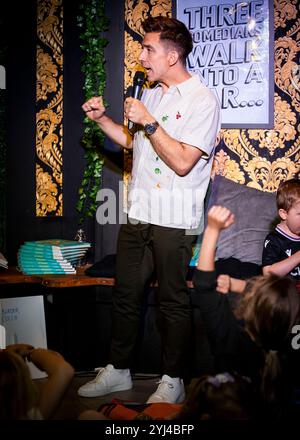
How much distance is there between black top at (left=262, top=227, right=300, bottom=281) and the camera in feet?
10.4

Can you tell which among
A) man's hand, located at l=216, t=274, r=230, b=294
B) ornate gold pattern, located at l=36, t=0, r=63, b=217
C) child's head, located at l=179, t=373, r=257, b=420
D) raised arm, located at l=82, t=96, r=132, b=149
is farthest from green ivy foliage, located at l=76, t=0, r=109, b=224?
child's head, located at l=179, t=373, r=257, b=420

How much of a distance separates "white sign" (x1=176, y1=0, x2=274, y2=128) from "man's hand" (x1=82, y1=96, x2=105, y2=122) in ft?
3.39

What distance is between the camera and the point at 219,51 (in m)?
3.91

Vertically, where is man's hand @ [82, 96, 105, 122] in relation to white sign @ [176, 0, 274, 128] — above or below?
below

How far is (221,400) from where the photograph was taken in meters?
Answer: 1.71

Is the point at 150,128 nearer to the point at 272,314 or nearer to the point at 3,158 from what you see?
the point at 272,314

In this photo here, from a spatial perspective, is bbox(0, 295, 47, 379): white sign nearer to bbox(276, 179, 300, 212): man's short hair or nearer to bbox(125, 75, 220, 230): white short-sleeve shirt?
bbox(125, 75, 220, 230): white short-sleeve shirt

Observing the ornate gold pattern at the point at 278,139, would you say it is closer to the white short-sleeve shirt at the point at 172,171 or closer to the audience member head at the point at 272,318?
the white short-sleeve shirt at the point at 172,171

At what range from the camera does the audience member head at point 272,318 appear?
6.31 feet

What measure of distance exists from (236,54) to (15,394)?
2.73 m

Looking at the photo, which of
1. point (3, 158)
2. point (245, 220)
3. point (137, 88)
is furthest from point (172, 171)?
point (3, 158)

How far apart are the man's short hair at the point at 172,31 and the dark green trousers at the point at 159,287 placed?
0.89m

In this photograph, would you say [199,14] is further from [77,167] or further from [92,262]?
[92,262]
